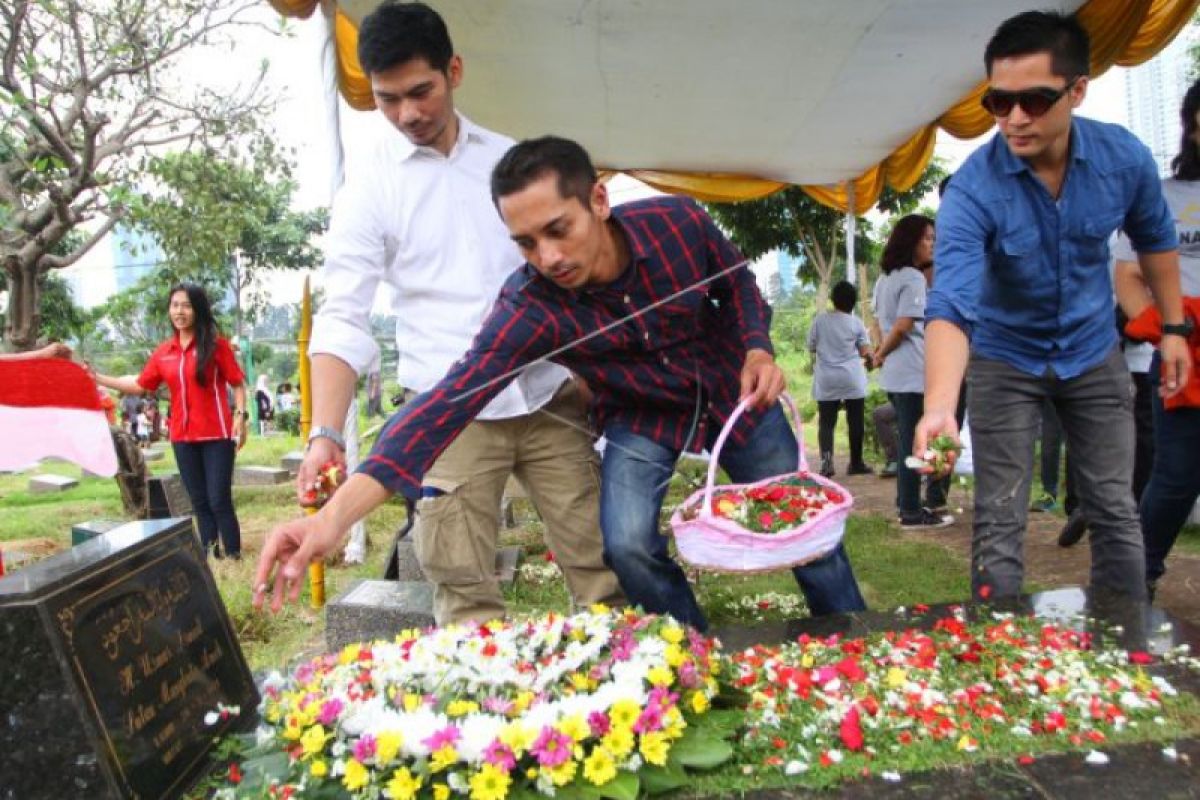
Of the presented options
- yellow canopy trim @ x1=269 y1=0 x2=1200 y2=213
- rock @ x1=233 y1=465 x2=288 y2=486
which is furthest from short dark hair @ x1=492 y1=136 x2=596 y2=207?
rock @ x1=233 y1=465 x2=288 y2=486

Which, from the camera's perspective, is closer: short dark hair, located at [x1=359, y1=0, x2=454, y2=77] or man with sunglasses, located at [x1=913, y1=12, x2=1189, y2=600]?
man with sunglasses, located at [x1=913, y1=12, x2=1189, y2=600]

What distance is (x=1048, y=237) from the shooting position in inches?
100.0

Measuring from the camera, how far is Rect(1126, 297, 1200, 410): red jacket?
2961 millimetres

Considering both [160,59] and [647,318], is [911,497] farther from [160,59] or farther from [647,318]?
[160,59]

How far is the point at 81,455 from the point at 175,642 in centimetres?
258

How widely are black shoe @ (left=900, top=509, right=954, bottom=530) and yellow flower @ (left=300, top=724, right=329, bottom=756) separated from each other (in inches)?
196

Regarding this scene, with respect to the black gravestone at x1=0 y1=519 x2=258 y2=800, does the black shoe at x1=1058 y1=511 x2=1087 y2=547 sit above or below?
below

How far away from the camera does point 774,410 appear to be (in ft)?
9.31

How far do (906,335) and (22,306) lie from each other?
7172mm

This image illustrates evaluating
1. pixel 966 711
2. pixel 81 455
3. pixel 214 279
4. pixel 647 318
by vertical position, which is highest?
pixel 214 279

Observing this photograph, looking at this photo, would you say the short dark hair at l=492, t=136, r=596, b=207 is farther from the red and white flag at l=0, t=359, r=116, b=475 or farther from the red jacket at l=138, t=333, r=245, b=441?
the red jacket at l=138, t=333, r=245, b=441

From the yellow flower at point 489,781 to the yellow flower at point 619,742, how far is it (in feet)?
0.61

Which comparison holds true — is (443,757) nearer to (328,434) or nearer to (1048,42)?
(328,434)

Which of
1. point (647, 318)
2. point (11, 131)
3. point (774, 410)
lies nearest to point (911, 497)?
point (774, 410)
